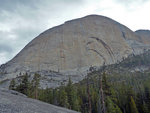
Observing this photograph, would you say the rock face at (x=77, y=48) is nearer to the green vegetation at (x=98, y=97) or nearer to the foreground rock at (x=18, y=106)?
the green vegetation at (x=98, y=97)

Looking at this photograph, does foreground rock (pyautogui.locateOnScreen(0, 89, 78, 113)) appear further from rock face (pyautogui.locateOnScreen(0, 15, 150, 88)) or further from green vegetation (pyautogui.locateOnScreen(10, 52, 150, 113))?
rock face (pyautogui.locateOnScreen(0, 15, 150, 88))

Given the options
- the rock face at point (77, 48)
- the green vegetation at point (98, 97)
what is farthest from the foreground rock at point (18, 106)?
the rock face at point (77, 48)

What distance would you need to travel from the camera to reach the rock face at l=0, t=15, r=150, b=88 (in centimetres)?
8306

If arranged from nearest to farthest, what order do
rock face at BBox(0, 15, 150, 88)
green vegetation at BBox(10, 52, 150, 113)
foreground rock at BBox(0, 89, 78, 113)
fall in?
foreground rock at BBox(0, 89, 78, 113) < green vegetation at BBox(10, 52, 150, 113) < rock face at BBox(0, 15, 150, 88)

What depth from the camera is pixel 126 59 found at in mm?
96625

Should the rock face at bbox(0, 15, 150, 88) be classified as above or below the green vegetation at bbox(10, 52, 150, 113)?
above

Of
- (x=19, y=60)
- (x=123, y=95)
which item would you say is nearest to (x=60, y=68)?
(x=19, y=60)

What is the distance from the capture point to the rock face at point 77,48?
83062 millimetres

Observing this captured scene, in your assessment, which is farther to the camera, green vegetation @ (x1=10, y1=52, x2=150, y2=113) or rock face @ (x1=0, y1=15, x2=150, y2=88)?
rock face @ (x1=0, y1=15, x2=150, y2=88)

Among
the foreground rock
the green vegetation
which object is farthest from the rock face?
the foreground rock

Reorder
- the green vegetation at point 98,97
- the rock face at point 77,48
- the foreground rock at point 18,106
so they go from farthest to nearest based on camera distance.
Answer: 1. the rock face at point 77,48
2. the green vegetation at point 98,97
3. the foreground rock at point 18,106

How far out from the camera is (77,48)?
3802 inches

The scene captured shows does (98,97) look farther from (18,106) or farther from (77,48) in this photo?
(77,48)

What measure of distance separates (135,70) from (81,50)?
32962 mm
